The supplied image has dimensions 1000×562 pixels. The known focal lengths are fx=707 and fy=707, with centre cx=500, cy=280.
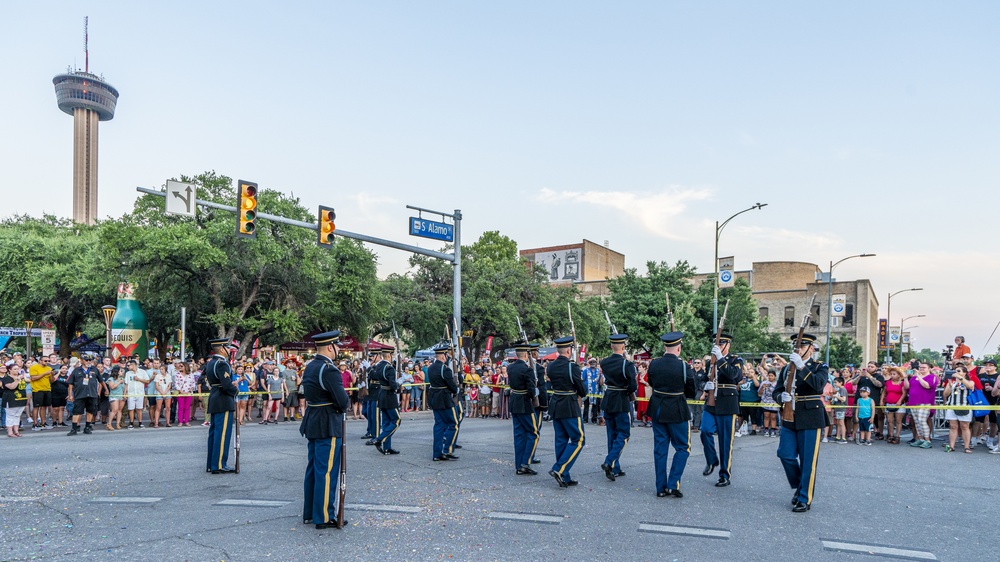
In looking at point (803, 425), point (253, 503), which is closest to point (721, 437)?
point (803, 425)

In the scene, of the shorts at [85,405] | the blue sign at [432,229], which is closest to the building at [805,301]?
the blue sign at [432,229]

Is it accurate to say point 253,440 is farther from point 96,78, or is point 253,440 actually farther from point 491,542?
point 96,78

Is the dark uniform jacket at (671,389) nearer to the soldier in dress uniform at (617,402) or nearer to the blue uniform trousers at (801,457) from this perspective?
the soldier in dress uniform at (617,402)

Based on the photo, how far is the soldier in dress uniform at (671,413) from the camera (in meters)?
8.38

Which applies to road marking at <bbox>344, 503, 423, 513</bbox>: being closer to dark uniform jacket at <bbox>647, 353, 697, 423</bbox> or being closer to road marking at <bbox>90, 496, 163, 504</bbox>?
road marking at <bbox>90, 496, 163, 504</bbox>

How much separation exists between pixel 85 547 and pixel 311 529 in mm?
1880

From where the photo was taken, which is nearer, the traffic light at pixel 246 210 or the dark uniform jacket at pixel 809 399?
the dark uniform jacket at pixel 809 399

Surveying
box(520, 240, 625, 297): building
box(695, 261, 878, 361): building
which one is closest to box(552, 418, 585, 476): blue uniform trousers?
box(695, 261, 878, 361): building

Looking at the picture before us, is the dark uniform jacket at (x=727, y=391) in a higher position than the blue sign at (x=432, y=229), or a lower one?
lower

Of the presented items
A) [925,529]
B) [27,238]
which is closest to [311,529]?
[925,529]

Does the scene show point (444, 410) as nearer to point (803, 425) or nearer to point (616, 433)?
point (616, 433)

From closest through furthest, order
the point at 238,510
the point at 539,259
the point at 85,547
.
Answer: the point at 85,547
the point at 238,510
the point at 539,259

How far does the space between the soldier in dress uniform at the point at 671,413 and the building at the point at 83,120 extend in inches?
6147

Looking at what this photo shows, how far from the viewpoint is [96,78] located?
144875 millimetres
